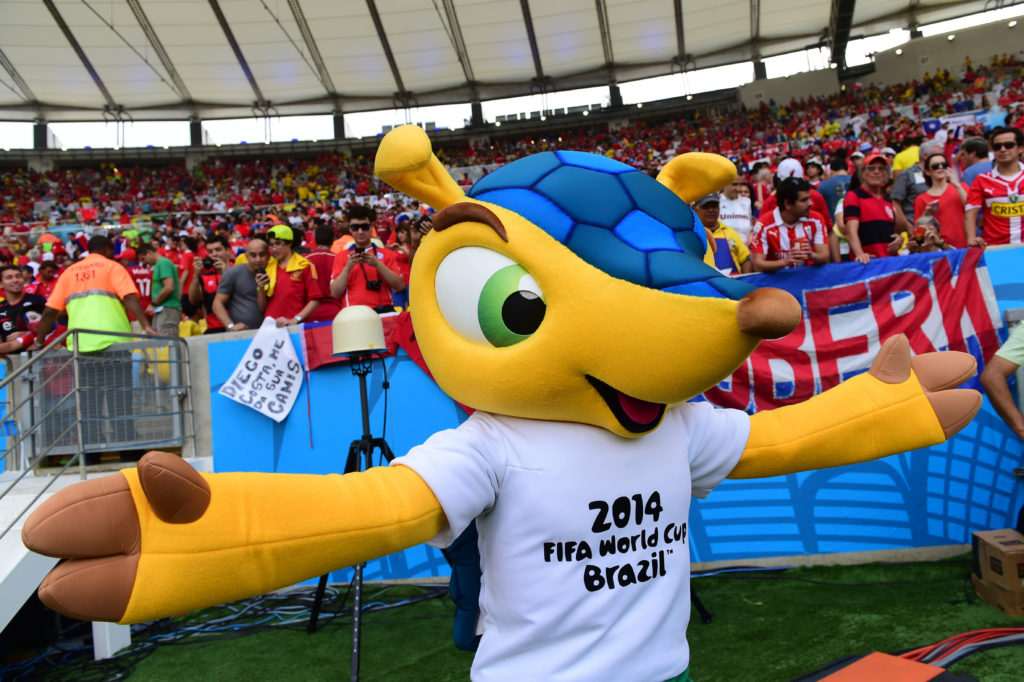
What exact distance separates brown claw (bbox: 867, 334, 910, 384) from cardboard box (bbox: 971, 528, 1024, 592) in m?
1.93

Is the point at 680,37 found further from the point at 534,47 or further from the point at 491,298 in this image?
the point at 491,298

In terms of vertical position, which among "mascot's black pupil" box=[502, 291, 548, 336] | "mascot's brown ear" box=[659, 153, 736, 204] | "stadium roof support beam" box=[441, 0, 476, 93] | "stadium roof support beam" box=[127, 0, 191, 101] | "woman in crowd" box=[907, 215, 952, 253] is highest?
"stadium roof support beam" box=[127, 0, 191, 101]

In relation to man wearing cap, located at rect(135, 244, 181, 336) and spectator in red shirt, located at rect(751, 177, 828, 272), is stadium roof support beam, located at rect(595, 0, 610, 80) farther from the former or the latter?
spectator in red shirt, located at rect(751, 177, 828, 272)

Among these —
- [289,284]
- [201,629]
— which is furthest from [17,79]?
[201,629]

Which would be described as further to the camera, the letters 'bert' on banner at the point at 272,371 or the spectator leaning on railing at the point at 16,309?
the spectator leaning on railing at the point at 16,309

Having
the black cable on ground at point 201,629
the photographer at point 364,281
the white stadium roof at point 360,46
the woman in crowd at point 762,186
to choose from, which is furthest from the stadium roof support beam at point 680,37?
the black cable on ground at point 201,629

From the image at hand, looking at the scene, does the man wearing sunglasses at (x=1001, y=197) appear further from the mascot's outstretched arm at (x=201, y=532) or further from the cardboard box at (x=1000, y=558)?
the mascot's outstretched arm at (x=201, y=532)

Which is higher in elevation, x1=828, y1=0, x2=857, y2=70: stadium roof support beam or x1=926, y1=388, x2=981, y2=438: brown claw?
x1=828, y1=0, x2=857, y2=70: stadium roof support beam

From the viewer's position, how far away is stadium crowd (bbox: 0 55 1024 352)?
4.84 meters

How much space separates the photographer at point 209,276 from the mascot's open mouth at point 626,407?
17.6 ft

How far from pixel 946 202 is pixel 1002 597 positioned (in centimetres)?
307

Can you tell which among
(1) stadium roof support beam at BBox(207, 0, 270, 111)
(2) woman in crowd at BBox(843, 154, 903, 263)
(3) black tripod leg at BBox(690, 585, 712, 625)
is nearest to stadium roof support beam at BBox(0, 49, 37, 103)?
(1) stadium roof support beam at BBox(207, 0, 270, 111)

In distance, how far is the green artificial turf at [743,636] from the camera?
3137 millimetres

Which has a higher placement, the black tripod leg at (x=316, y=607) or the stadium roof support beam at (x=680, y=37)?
the stadium roof support beam at (x=680, y=37)
